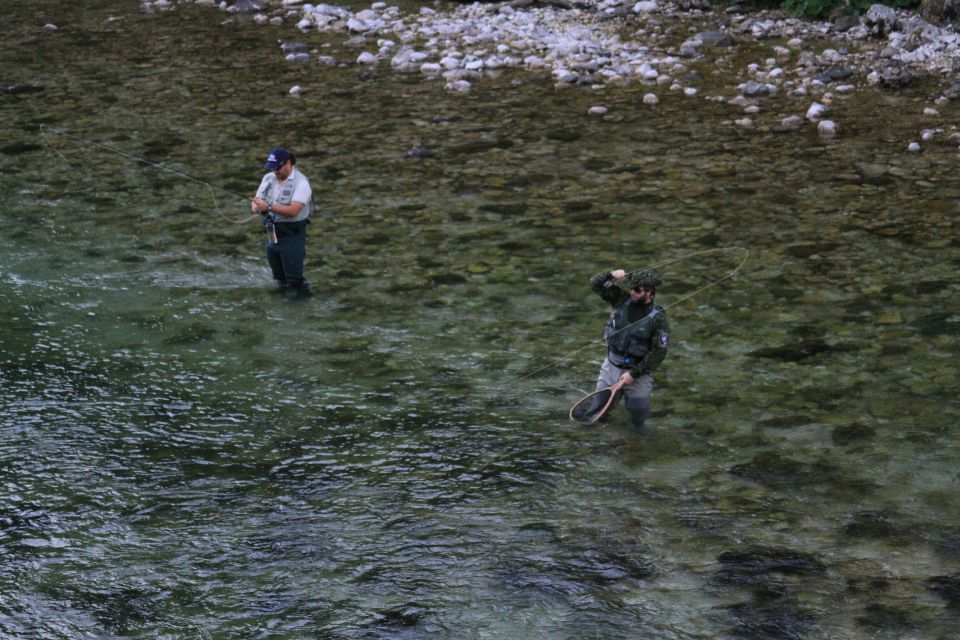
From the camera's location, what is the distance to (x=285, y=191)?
434 inches

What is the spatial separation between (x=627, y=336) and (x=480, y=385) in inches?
68.6

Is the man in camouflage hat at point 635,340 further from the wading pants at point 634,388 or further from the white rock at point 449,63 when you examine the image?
the white rock at point 449,63

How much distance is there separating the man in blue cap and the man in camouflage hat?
12.1 feet

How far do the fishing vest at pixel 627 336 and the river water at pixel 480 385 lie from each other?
0.68 m

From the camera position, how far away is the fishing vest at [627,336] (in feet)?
27.3

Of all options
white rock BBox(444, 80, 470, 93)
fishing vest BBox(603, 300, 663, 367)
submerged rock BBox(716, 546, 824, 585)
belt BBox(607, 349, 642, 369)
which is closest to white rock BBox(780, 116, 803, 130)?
white rock BBox(444, 80, 470, 93)

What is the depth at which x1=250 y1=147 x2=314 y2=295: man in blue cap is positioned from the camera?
1088cm

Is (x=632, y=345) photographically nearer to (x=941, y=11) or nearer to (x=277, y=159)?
(x=277, y=159)

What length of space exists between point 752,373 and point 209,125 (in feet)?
36.4

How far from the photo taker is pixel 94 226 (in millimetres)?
13578

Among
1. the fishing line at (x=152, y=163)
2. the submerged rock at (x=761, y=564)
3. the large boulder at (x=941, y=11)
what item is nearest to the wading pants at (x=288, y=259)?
the fishing line at (x=152, y=163)

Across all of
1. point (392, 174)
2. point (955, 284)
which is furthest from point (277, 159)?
Result: point (955, 284)

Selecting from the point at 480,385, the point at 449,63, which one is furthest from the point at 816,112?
the point at 480,385

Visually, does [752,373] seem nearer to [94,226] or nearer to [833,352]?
[833,352]
